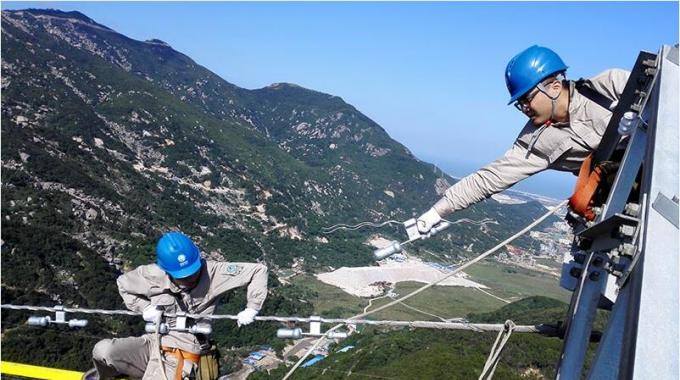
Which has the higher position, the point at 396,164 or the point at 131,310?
the point at 396,164

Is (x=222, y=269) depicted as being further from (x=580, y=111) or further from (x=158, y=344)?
(x=580, y=111)

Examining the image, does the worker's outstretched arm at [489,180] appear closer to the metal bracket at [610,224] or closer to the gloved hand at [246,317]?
the metal bracket at [610,224]

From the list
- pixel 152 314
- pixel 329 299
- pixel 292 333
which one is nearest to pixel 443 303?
pixel 329 299

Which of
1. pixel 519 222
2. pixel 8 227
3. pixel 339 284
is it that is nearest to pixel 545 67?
pixel 8 227

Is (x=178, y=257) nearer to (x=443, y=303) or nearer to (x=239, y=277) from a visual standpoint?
(x=239, y=277)

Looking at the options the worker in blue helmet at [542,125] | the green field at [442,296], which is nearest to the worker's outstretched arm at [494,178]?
the worker in blue helmet at [542,125]

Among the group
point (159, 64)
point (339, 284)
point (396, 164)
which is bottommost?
point (339, 284)

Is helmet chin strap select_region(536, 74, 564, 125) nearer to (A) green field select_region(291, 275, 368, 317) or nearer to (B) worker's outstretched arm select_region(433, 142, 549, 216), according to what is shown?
(B) worker's outstretched arm select_region(433, 142, 549, 216)
